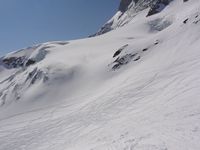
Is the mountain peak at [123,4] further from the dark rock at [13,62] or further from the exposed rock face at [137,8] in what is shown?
the dark rock at [13,62]

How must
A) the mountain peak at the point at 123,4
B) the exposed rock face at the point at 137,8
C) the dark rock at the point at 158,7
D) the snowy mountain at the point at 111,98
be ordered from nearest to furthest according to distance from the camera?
the snowy mountain at the point at 111,98
the dark rock at the point at 158,7
the exposed rock face at the point at 137,8
the mountain peak at the point at 123,4

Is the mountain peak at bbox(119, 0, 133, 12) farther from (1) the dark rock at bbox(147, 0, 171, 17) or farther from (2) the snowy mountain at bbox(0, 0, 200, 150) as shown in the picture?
(2) the snowy mountain at bbox(0, 0, 200, 150)

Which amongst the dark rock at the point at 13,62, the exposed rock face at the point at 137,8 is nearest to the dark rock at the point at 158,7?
the exposed rock face at the point at 137,8

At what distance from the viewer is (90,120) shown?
18.8 metres

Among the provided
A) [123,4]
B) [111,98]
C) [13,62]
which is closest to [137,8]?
[123,4]

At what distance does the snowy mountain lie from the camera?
1247 centimetres

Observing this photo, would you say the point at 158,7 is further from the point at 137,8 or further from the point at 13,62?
the point at 13,62

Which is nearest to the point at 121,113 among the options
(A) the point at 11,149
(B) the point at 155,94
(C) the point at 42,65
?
(B) the point at 155,94

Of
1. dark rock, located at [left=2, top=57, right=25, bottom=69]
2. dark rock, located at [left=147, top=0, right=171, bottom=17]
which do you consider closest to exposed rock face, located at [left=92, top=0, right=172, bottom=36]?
dark rock, located at [left=147, top=0, right=171, bottom=17]

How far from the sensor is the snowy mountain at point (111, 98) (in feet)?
40.9

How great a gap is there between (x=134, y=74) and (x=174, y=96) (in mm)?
8914

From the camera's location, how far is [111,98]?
21516 millimetres

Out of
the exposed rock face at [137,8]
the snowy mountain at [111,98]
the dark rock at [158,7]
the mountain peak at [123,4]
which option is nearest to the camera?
the snowy mountain at [111,98]

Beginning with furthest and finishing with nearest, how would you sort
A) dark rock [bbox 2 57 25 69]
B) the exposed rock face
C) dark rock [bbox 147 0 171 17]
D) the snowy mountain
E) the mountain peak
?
the mountain peak, the exposed rock face, dark rock [bbox 147 0 171 17], dark rock [bbox 2 57 25 69], the snowy mountain
